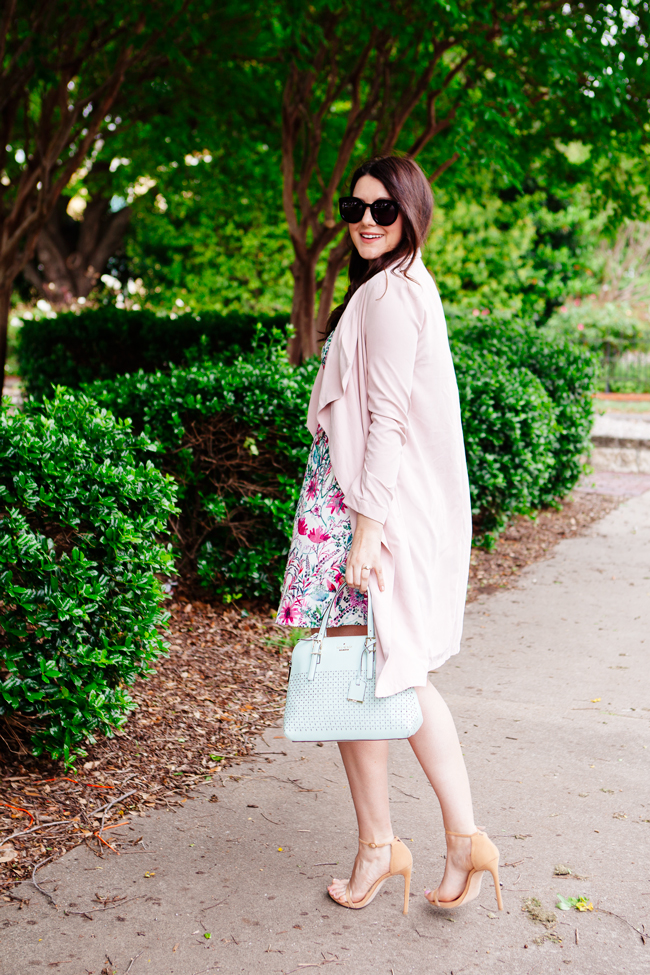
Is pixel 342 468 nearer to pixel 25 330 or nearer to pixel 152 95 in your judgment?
pixel 152 95

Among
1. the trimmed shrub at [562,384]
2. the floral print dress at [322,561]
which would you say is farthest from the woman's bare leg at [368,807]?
the trimmed shrub at [562,384]

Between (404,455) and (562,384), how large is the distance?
5655 millimetres

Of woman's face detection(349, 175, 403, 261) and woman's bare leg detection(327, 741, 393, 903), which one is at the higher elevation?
woman's face detection(349, 175, 403, 261)

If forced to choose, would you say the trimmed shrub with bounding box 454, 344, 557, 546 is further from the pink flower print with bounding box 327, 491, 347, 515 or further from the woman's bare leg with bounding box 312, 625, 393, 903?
the woman's bare leg with bounding box 312, 625, 393, 903

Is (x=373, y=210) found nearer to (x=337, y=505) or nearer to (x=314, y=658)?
(x=337, y=505)

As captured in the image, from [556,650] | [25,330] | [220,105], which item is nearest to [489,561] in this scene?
[556,650]

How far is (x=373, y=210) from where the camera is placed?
239cm

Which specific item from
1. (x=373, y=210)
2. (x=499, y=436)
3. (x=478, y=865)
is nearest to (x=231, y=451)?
(x=499, y=436)

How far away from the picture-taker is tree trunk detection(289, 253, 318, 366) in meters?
10.4

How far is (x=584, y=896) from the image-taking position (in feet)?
8.23

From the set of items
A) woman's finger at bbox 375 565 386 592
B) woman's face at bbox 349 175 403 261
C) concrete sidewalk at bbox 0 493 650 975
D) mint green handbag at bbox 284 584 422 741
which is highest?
woman's face at bbox 349 175 403 261

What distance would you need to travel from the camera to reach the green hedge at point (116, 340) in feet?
35.4

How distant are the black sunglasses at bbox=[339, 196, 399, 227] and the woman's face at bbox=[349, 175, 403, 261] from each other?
0.01m

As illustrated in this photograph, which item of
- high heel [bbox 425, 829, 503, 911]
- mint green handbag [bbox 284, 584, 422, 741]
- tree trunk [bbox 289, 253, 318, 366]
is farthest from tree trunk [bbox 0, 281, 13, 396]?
high heel [bbox 425, 829, 503, 911]
